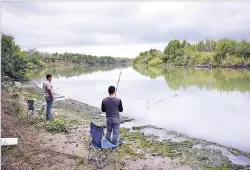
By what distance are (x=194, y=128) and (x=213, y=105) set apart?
21.7 ft

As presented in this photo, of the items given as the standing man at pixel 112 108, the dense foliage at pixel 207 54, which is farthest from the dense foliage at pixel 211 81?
the dense foliage at pixel 207 54

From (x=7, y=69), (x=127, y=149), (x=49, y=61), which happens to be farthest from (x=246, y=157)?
(x=49, y=61)

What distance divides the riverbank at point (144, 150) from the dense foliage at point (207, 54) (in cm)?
6782

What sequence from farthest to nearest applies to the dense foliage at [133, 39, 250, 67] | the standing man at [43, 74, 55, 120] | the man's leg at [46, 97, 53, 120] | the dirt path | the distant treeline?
the dense foliage at [133, 39, 250, 67] → the distant treeline → the man's leg at [46, 97, 53, 120] → the standing man at [43, 74, 55, 120] → the dirt path

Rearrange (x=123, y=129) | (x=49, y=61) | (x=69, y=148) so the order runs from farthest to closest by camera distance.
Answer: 1. (x=49, y=61)
2. (x=123, y=129)
3. (x=69, y=148)

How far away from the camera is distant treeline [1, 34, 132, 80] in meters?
30.1

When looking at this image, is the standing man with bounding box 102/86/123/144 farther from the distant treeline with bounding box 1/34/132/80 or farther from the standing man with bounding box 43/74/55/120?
the distant treeline with bounding box 1/34/132/80

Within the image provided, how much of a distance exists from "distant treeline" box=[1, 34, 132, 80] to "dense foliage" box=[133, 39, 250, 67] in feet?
58.9

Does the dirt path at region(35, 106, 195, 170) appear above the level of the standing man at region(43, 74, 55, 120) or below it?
below

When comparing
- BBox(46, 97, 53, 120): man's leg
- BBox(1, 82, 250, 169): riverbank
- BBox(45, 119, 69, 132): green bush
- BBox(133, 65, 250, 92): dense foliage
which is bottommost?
BBox(133, 65, 250, 92): dense foliage

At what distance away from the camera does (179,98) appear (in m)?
21.9

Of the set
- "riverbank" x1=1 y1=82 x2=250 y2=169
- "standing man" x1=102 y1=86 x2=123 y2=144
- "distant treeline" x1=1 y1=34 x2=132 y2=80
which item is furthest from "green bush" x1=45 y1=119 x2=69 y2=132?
"distant treeline" x1=1 y1=34 x2=132 y2=80

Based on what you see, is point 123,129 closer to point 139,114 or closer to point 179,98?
point 139,114

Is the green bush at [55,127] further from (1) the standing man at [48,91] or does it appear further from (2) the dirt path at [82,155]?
(1) the standing man at [48,91]
